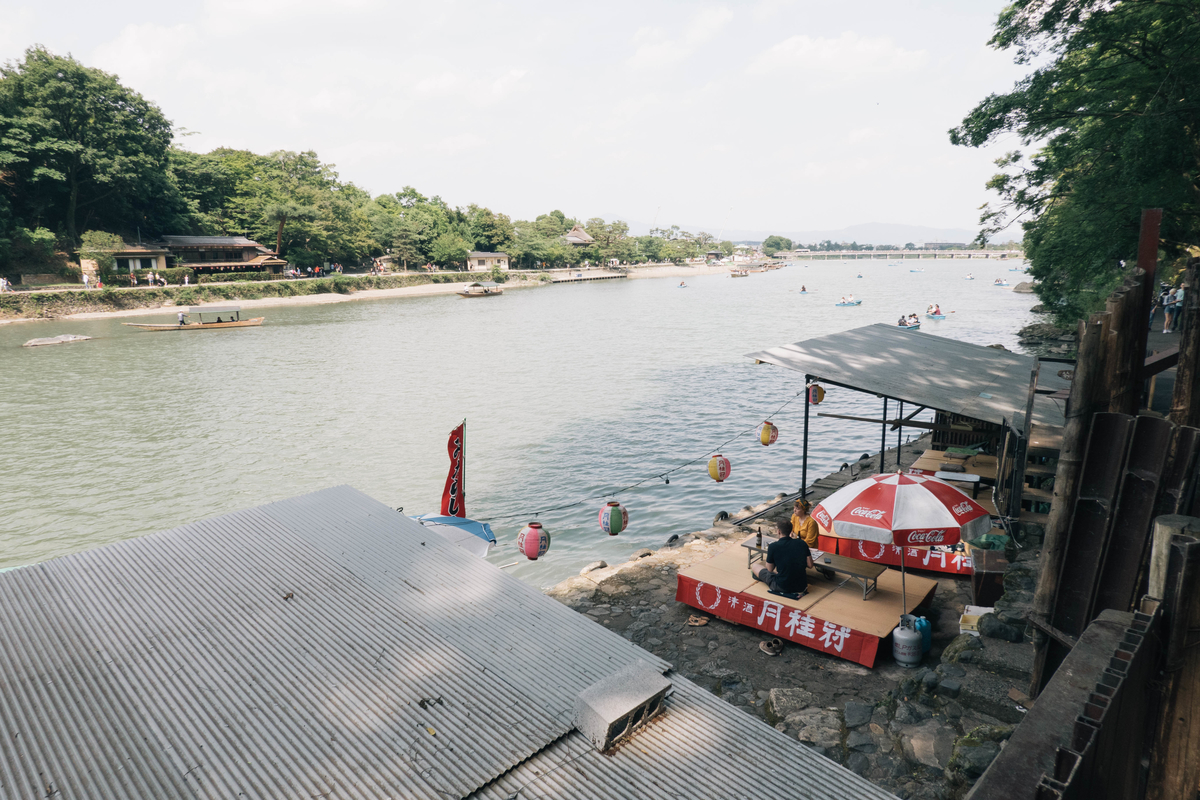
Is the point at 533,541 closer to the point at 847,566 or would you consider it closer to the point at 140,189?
the point at 847,566

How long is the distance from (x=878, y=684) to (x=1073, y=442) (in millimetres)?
4729

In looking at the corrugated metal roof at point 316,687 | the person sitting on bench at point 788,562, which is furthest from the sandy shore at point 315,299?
the person sitting on bench at point 788,562

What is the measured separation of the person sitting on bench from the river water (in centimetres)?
617

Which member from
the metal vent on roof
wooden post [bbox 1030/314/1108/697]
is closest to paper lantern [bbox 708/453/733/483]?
the metal vent on roof

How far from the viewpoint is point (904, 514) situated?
7.93 m

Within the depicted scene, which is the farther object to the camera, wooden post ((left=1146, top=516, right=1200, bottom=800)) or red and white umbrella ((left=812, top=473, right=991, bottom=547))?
red and white umbrella ((left=812, top=473, right=991, bottom=547))

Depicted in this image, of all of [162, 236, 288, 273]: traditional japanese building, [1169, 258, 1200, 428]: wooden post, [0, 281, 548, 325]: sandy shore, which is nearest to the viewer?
[1169, 258, 1200, 428]: wooden post

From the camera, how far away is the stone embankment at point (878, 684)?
5.68 meters

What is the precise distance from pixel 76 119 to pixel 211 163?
1539cm

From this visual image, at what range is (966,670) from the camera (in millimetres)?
6402

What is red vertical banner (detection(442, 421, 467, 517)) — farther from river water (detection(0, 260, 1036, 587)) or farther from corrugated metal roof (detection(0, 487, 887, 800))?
corrugated metal roof (detection(0, 487, 887, 800))

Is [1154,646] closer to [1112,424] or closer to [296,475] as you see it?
[1112,424]

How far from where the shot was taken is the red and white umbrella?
7.81m

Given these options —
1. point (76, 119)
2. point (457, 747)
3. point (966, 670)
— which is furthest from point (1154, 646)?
point (76, 119)
